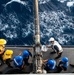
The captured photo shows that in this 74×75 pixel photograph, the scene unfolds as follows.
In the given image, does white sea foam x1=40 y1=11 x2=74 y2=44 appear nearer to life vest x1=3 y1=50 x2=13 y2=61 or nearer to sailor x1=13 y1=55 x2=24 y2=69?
life vest x1=3 y1=50 x2=13 y2=61

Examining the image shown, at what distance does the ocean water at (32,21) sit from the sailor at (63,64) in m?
12.3

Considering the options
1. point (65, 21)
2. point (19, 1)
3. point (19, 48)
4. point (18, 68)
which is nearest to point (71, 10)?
point (65, 21)

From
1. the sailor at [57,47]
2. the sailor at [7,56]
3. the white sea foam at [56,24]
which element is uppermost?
the white sea foam at [56,24]

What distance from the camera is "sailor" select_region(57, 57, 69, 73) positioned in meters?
36.3

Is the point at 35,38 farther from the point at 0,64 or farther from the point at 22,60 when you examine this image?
the point at 0,64

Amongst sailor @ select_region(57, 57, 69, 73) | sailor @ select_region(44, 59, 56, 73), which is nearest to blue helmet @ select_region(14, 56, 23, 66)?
sailor @ select_region(44, 59, 56, 73)

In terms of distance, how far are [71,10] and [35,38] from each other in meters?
19.2

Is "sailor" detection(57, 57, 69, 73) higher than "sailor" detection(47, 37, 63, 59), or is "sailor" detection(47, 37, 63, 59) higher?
"sailor" detection(47, 37, 63, 59)

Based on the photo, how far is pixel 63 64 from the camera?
36656mm

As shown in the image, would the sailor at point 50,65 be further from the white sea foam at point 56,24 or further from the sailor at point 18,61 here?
the white sea foam at point 56,24

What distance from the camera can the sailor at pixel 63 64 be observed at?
36.3 m

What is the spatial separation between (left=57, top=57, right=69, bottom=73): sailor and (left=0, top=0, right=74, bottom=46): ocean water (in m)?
12.3

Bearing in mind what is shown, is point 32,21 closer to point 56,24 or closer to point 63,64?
point 56,24

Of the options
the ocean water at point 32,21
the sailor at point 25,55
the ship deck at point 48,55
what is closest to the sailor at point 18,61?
the sailor at point 25,55
